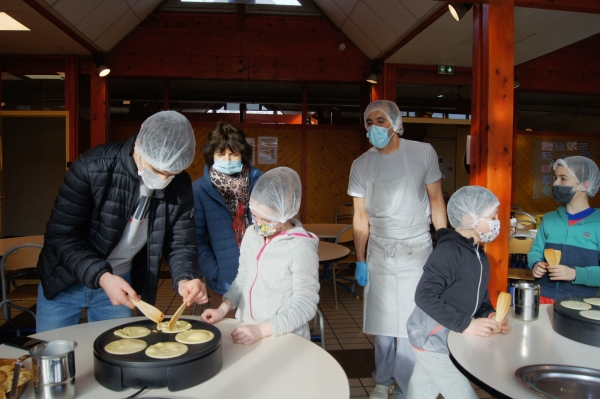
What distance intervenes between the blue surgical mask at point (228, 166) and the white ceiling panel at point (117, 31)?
428cm

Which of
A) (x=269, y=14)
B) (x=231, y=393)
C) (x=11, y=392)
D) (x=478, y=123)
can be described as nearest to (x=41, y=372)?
(x=11, y=392)

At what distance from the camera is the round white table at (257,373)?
1319mm

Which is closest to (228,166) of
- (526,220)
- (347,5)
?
(347,5)

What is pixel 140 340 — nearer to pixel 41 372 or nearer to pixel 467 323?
pixel 41 372

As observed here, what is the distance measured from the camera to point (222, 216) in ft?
8.54

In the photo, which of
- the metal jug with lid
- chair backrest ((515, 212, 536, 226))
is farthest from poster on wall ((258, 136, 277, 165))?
the metal jug with lid

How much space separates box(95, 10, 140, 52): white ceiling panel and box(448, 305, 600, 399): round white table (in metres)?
5.68

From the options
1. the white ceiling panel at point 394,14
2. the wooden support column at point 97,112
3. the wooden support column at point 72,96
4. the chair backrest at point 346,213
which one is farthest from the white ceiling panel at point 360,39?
the wooden support column at point 72,96

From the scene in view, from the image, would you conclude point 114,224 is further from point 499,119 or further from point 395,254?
point 499,119

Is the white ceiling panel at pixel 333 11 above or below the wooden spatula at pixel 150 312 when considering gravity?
above

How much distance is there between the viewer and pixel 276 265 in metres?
1.95

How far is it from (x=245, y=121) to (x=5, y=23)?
3971mm

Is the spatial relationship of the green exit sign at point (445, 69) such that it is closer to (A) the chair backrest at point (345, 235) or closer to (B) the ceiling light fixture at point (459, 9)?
(B) the ceiling light fixture at point (459, 9)

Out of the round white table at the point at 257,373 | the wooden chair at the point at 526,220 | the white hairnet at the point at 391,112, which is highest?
the white hairnet at the point at 391,112
